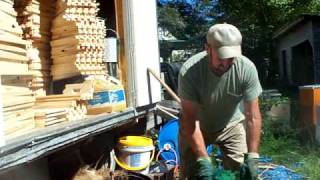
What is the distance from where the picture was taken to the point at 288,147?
31.8ft

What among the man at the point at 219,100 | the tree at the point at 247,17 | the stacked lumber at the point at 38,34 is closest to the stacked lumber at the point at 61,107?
the stacked lumber at the point at 38,34

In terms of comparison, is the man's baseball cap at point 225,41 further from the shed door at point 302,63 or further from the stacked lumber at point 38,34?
the shed door at point 302,63

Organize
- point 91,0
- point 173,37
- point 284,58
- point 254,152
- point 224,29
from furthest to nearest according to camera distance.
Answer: point 173,37, point 284,58, point 91,0, point 254,152, point 224,29

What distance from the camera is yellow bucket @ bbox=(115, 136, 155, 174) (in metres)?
7.75

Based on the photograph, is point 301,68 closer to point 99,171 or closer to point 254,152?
point 99,171

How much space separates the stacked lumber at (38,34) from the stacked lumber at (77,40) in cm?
10

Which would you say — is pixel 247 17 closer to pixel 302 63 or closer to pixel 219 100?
pixel 302 63

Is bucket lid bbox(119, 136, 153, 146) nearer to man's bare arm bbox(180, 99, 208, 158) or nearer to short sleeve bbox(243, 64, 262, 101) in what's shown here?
man's bare arm bbox(180, 99, 208, 158)

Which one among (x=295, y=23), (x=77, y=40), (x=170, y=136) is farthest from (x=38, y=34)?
(x=295, y=23)

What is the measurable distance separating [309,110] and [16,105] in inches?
262

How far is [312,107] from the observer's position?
33.8 feet

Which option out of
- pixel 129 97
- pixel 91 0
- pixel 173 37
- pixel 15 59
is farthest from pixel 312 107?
pixel 173 37

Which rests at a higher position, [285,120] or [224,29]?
[224,29]

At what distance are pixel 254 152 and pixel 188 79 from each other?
741mm
